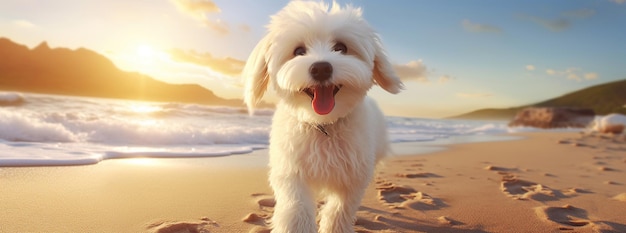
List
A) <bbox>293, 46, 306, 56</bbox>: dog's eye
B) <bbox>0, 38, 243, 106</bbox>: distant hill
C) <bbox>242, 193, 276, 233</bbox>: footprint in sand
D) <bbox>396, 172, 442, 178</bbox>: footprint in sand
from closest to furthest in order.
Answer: <bbox>293, 46, 306, 56</bbox>: dog's eye, <bbox>242, 193, 276, 233</bbox>: footprint in sand, <bbox>396, 172, 442, 178</bbox>: footprint in sand, <bbox>0, 38, 243, 106</bbox>: distant hill

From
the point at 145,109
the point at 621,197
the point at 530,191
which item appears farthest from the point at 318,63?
the point at 145,109

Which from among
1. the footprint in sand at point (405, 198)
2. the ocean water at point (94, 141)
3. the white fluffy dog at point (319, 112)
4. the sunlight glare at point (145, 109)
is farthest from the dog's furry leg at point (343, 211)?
the sunlight glare at point (145, 109)

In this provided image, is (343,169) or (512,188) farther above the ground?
(343,169)

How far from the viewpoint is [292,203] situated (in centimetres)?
239

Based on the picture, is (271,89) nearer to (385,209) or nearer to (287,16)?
(287,16)

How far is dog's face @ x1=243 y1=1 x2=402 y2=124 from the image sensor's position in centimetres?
223

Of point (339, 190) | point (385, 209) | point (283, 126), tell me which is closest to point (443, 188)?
point (385, 209)

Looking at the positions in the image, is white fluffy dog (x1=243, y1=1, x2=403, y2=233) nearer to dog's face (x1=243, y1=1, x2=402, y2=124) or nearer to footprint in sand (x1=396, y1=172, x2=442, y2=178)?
dog's face (x1=243, y1=1, x2=402, y2=124)

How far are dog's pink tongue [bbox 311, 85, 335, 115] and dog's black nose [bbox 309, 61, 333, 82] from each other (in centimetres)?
9

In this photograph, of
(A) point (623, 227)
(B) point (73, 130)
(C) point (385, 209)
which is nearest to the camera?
(A) point (623, 227)

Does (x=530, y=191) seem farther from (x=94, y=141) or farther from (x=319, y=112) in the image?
(x=94, y=141)

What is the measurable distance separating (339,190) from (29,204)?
234 centimetres

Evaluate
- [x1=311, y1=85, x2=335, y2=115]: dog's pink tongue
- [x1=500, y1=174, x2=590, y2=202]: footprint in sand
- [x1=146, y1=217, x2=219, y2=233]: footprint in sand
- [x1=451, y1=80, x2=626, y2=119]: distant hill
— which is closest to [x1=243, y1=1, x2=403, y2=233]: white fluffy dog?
[x1=311, y1=85, x2=335, y2=115]: dog's pink tongue

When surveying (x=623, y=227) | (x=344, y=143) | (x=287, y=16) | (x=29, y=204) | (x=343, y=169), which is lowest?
(x=623, y=227)
